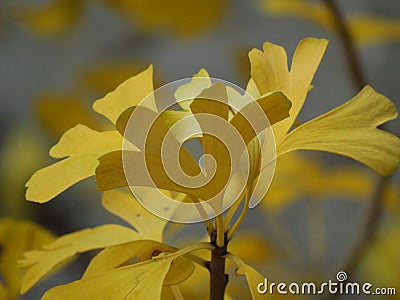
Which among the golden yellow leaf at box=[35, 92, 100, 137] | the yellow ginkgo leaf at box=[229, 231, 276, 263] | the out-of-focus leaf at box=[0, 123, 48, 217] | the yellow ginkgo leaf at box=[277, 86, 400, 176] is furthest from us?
the out-of-focus leaf at box=[0, 123, 48, 217]

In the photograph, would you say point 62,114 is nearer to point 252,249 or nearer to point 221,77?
point 252,249

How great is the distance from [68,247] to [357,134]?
99 millimetres

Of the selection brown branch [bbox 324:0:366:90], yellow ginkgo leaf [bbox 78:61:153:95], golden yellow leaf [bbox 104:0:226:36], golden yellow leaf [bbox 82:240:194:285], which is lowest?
golden yellow leaf [bbox 82:240:194:285]

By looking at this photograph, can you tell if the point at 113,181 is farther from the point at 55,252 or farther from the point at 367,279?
the point at 367,279

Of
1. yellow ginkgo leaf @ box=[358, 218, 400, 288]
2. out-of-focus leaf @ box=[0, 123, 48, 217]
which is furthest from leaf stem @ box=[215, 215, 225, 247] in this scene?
out-of-focus leaf @ box=[0, 123, 48, 217]

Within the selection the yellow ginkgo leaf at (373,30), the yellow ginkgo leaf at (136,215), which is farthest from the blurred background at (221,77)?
the yellow ginkgo leaf at (136,215)

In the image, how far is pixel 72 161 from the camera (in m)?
0.20

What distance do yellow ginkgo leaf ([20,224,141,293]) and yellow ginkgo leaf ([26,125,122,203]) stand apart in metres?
0.03

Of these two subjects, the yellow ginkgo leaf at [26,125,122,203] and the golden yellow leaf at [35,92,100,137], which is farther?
the golden yellow leaf at [35,92,100,137]

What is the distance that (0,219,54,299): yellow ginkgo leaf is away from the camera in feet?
0.90

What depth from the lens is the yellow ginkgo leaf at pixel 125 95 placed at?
21cm

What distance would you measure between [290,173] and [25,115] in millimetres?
528

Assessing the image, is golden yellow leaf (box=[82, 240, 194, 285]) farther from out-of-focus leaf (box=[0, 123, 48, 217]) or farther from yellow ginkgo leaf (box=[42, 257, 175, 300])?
out-of-focus leaf (box=[0, 123, 48, 217])

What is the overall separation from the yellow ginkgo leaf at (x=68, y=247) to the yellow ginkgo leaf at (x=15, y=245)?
42 mm
